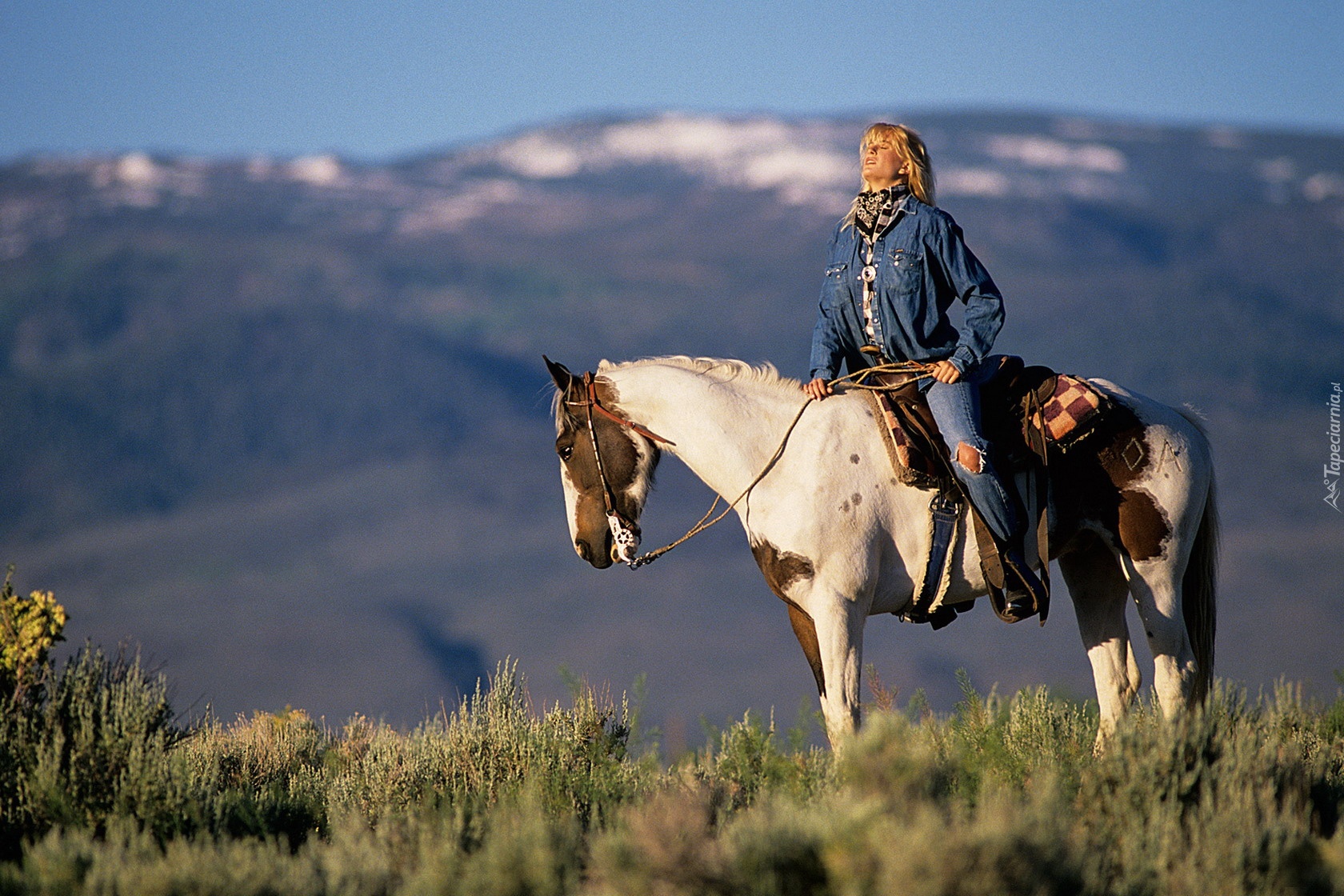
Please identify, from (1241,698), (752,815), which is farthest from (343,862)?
(1241,698)

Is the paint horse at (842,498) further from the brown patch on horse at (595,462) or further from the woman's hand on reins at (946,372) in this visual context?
the woman's hand on reins at (946,372)

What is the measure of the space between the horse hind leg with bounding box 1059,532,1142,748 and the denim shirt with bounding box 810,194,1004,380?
149 cm

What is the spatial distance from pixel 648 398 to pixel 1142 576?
102 inches

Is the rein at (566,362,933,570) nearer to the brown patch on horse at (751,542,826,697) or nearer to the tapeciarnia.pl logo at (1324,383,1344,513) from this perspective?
the brown patch on horse at (751,542,826,697)

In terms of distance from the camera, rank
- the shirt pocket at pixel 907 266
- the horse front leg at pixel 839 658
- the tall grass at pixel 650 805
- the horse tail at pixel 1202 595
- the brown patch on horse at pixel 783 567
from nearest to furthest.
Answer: the tall grass at pixel 650 805 < the horse front leg at pixel 839 658 < the brown patch on horse at pixel 783 567 < the shirt pocket at pixel 907 266 < the horse tail at pixel 1202 595

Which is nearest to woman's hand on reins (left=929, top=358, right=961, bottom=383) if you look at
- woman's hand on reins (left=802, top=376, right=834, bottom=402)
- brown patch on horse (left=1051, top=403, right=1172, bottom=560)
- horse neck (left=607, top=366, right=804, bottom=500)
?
woman's hand on reins (left=802, top=376, right=834, bottom=402)

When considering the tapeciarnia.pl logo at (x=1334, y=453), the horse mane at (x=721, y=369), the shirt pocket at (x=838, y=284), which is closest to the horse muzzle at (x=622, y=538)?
the horse mane at (x=721, y=369)

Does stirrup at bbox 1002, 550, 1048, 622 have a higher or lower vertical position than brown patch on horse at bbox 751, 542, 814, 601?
lower

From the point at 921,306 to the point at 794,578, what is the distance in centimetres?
144

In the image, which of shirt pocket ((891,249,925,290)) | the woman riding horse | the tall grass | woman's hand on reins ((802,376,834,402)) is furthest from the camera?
woman's hand on reins ((802,376,834,402))

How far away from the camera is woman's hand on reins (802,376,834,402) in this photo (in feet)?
23.2

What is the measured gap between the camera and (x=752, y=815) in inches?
210

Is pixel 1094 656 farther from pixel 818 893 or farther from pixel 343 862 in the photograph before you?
pixel 343 862

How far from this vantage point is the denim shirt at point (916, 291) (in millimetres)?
6910
